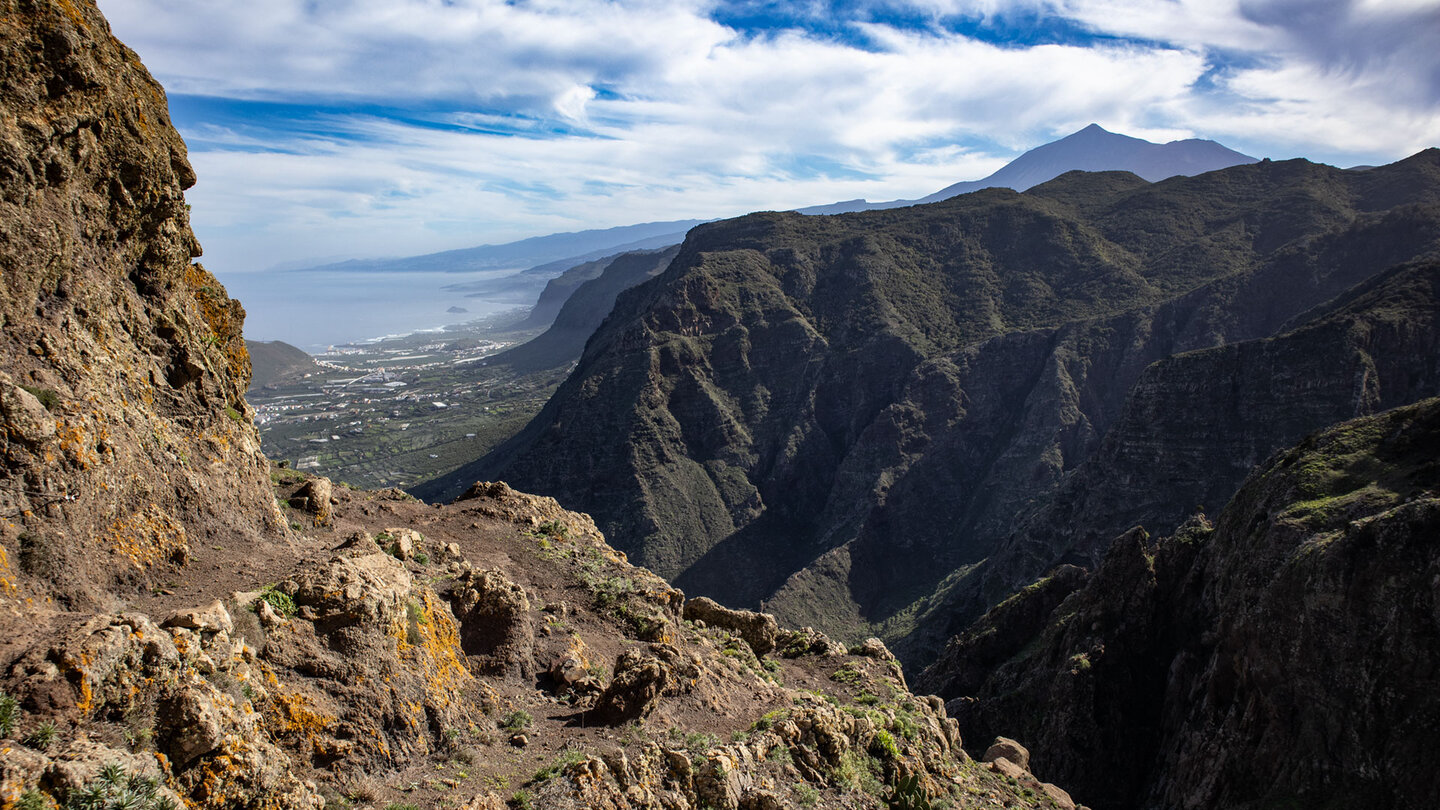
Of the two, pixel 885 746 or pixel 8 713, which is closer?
pixel 8 713

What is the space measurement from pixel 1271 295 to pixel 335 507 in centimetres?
8893

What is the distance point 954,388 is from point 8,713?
79204 millimetres

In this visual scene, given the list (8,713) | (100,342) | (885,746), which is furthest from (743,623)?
(8,713)

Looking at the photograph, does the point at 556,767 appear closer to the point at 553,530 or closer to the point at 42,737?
the point at 42,737

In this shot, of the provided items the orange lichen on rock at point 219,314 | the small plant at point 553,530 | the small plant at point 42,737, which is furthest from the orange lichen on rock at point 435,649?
the small plant at point 553,530

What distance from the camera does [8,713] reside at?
224 inches

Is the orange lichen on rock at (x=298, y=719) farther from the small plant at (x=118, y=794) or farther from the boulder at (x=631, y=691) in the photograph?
the boulder at (x=631, y=691)

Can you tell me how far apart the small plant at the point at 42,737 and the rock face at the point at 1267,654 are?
24.8m

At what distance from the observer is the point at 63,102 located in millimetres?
10172

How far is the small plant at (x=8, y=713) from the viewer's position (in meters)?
5.61

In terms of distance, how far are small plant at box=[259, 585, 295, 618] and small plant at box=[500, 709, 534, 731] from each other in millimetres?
3854

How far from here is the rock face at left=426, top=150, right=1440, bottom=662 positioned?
51.2 metres

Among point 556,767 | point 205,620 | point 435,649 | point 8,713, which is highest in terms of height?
point 8,713

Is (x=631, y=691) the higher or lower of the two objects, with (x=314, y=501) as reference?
lower
